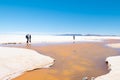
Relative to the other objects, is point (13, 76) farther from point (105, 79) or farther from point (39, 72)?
point (105, 79)

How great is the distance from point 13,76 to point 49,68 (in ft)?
12.1

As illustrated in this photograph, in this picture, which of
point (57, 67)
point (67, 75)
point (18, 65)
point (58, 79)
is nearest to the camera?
point (58, 79)

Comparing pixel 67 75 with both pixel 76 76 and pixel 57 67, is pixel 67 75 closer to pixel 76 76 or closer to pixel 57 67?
pixel 76 76

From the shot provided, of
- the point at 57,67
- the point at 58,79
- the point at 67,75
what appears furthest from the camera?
the point at 57,67

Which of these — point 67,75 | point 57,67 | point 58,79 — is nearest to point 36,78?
point 58,79

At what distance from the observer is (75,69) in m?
14.6

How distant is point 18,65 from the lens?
14.0 meters

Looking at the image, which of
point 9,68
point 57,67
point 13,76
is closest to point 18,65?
point 9,68

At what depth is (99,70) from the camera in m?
14.5

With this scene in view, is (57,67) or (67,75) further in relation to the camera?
(57,67)

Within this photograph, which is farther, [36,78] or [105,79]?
[36,78]

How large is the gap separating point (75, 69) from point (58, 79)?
3203mm

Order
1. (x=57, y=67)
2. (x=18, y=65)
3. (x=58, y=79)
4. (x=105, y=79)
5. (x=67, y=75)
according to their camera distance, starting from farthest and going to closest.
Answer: (x=57, y=67) < (x=18, y=65) < (x=67, y=75) < (x=58, y=79) < (x=105, y=79)

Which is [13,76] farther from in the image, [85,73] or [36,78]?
[85,73]
